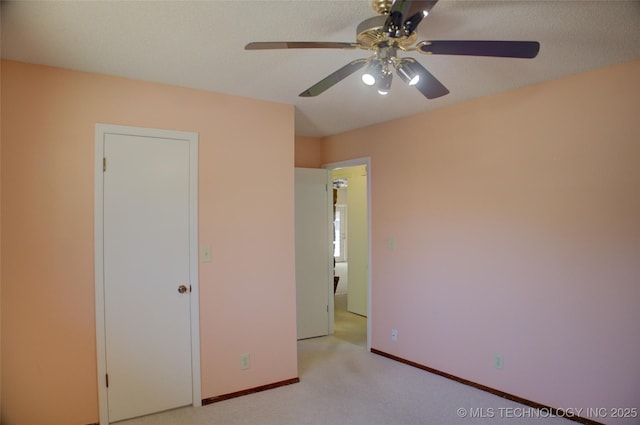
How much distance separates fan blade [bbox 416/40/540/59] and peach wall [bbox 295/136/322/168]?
3.30 m

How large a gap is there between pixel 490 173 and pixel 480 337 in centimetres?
137

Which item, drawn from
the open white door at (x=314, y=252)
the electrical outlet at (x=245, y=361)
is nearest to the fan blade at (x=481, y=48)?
the electrical outlet at (x=245, y=361)

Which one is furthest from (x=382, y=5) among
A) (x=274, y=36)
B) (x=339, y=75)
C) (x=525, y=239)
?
(x=525, y=239)

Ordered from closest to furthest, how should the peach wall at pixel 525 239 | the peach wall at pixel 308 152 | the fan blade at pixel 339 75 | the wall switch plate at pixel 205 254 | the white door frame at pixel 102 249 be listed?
the fan blade at pixel 339 75, the peach wall at pixel 525 239, the white door frame at pixel 102 249, the wall switch plate at pixel 205 254, the peach wall at pixel 308 152

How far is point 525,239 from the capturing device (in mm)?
2945

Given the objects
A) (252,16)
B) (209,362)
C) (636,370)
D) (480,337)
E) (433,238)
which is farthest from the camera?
(433,238)

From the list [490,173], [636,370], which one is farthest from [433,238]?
[636,370]

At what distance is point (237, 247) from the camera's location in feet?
10.3

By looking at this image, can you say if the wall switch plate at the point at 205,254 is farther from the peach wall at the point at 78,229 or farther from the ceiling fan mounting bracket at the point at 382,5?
→ the ceiling fan mounting bracket at the point at 382,5

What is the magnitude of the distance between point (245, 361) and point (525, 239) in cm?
242

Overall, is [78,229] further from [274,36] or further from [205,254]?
[274,36]

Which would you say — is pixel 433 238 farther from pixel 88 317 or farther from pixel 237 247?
pixel 88 317

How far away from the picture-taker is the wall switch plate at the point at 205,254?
298 cm

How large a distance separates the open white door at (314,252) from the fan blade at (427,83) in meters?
2.72
